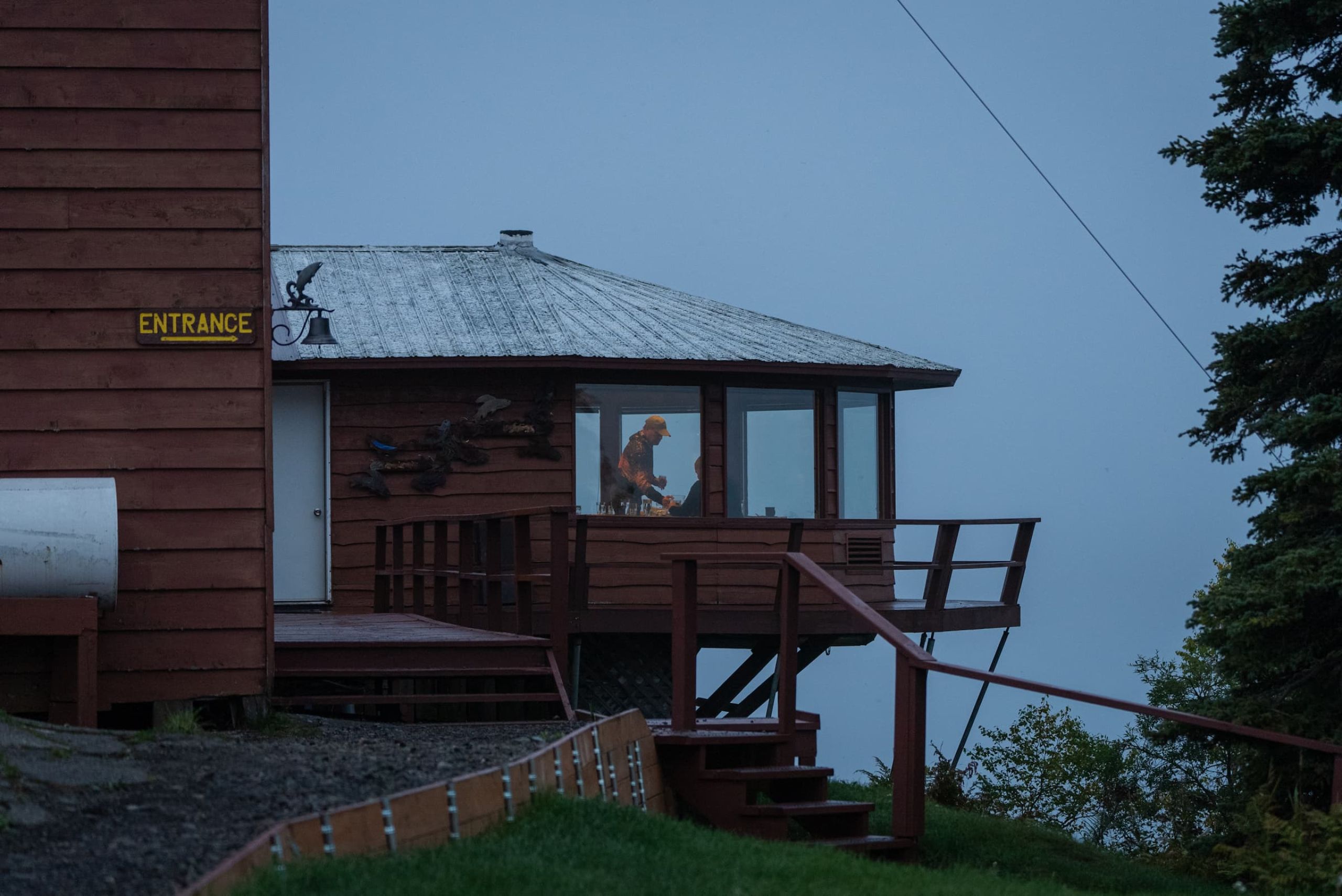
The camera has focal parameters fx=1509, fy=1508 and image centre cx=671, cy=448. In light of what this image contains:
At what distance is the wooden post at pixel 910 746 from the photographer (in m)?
6.96

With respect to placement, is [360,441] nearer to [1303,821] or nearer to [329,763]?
[329,763]

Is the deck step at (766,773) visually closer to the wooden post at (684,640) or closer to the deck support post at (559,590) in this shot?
the wooden post at (684,640)

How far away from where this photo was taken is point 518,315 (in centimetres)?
1563

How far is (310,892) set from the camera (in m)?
4.07

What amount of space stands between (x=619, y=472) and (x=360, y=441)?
2539mm

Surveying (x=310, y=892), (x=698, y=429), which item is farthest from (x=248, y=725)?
(x=698, y=429)

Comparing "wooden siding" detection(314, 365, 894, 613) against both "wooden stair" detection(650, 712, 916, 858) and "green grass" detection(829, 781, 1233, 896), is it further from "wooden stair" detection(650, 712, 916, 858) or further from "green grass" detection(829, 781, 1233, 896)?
"wooden stair" detection(650, 712, 916, 858)

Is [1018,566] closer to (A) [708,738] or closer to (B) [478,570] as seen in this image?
(B) [478,570]

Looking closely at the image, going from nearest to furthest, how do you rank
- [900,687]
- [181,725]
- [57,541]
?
[181,725], [900,687], [57,541]

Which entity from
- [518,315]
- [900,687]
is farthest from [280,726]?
[518,315]

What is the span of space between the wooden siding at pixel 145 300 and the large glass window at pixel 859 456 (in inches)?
330

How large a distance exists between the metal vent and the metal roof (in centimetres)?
175

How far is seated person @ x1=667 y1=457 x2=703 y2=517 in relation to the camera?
14.8 meters

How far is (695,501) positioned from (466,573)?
14.1 ft
